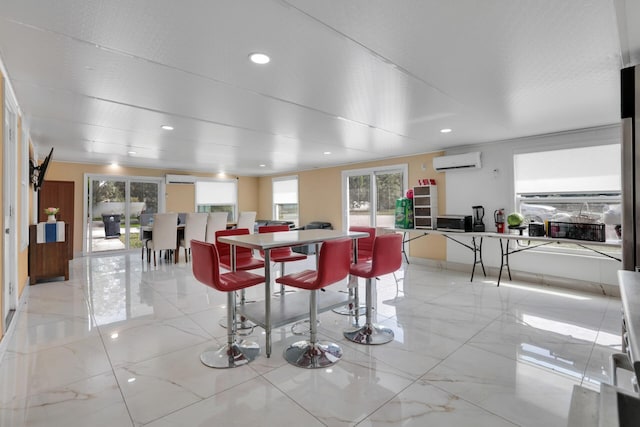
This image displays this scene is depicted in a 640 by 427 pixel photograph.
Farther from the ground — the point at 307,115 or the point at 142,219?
the point at 307,115

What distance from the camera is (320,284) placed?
7.56ft

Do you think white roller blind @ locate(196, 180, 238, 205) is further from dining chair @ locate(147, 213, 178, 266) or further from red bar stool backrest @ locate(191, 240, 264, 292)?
red bar stool backrest @ locate(191, 240, 264, 292)

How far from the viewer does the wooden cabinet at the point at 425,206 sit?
582 centimetres

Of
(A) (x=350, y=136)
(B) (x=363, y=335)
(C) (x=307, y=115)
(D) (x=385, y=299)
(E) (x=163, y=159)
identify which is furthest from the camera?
(E) (x=163, y=159)

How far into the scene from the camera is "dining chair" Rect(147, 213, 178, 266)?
6051mm

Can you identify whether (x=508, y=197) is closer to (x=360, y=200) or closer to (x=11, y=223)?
(x=360, y=200)

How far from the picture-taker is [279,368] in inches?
91.0

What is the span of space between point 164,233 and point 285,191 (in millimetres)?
4155

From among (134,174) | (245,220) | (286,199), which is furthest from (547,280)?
(134,174)

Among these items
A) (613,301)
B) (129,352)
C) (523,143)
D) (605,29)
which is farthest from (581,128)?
(129,352)

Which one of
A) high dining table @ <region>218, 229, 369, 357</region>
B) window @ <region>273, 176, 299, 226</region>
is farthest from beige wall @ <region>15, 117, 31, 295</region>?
window @ <region>273, 176, 299, 226</region>

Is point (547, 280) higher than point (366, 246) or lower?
lower

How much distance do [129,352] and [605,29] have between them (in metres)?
4.05

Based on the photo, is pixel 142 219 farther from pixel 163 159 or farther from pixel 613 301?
pixel 613 301
